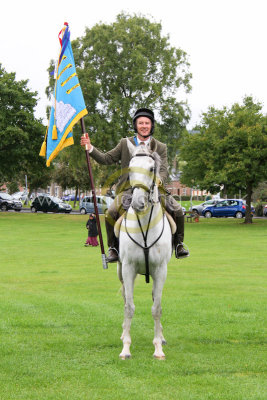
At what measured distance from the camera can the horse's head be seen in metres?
7.10

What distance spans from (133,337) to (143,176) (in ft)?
11.0

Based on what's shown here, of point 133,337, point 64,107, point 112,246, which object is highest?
point 64,107

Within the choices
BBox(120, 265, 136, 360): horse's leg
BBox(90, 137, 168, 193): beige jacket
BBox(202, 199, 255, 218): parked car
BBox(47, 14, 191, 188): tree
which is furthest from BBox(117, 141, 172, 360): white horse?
BBox(202, 199, 255, 218): parked car

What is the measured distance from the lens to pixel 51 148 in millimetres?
10844

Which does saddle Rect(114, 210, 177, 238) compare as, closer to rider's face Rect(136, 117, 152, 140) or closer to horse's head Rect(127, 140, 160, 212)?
horse's head Rect(127, 140, 160, 212)

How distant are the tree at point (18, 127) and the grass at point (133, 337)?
39.1 m

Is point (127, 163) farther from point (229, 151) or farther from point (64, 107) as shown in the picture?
point (229, 151)

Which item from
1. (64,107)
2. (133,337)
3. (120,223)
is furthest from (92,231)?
(120,223)

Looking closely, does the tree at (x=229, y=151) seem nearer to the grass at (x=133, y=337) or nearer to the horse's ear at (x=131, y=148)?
the grass at (x=133, y=337)

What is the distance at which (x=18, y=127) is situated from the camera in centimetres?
5659

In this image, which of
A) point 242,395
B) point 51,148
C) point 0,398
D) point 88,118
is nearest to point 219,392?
point 242,395

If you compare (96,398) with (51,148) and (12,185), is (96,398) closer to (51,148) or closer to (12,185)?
(51,148)

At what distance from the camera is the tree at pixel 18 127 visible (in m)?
56.4

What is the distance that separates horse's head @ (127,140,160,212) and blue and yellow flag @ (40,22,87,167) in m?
3.03
